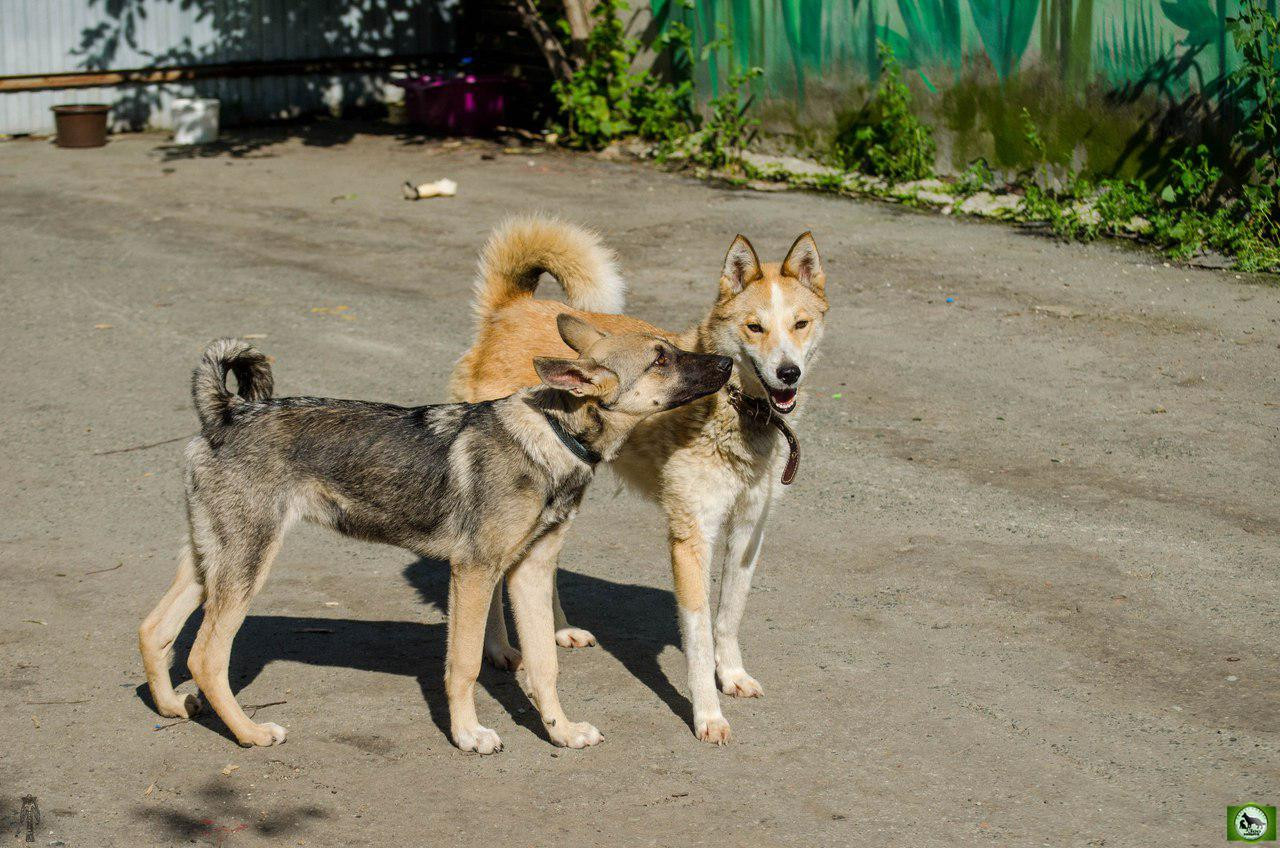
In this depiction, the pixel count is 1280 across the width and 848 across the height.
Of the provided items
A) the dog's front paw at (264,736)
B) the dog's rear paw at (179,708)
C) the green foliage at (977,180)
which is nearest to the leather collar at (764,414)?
the dog's front paw at (264,736)

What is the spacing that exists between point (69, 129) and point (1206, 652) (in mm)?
15213

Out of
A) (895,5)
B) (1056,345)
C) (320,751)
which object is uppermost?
(895,5)

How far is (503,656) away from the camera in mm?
5594

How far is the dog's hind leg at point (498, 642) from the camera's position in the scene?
5582mm

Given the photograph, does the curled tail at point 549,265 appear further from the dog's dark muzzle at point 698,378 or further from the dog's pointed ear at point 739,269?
the dog's dark muzzle at point 698,378

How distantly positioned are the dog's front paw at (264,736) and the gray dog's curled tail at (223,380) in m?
1.09

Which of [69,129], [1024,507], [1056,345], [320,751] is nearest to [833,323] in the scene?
[1056,345]

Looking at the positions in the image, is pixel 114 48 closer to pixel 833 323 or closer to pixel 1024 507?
pixel 833 323

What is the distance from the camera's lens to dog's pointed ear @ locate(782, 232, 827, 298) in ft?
17.7

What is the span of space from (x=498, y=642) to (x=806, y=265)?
201 cm

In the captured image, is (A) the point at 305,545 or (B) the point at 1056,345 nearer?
(A) the point at 305,545

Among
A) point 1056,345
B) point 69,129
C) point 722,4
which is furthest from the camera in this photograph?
point 69,129

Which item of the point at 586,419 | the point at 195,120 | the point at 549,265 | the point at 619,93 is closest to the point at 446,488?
the point at 586,419

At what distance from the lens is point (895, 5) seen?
531 inches
